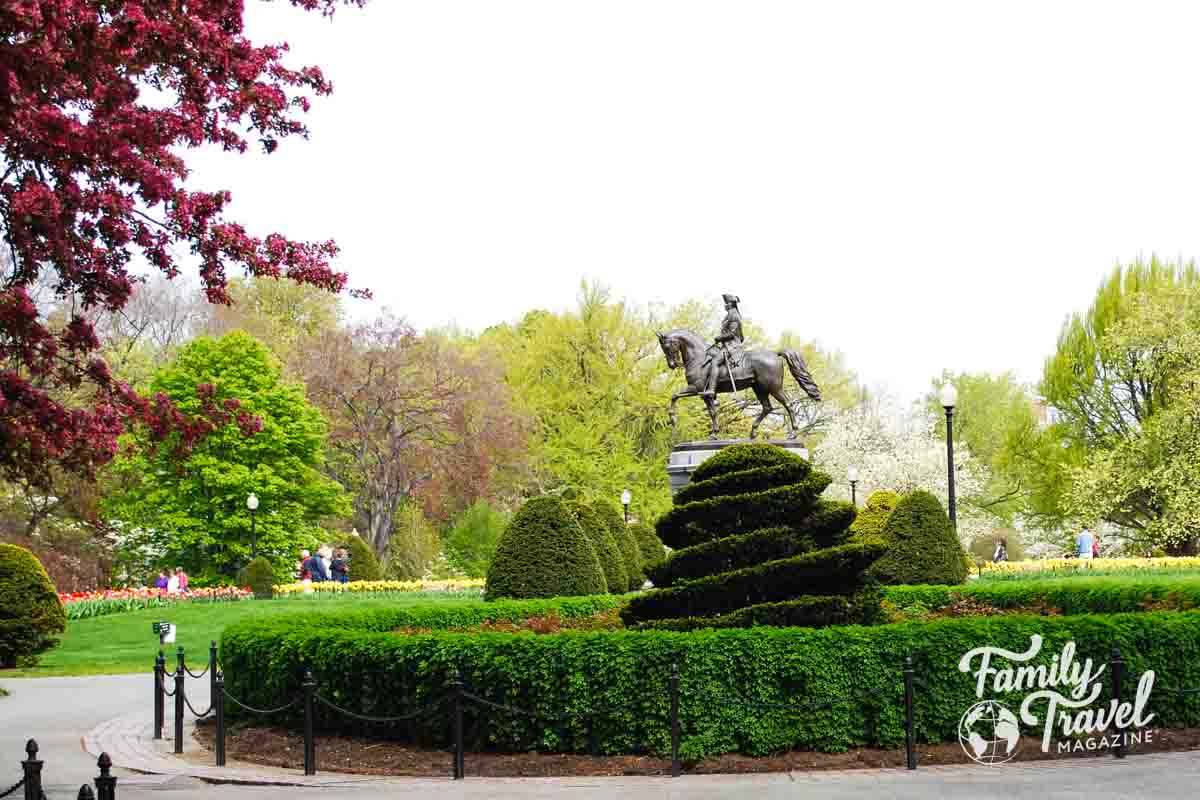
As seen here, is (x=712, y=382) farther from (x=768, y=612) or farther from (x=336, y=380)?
(x=336, y=380)

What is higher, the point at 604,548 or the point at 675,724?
the point at 604,548

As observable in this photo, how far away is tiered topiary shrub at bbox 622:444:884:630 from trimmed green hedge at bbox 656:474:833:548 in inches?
0.4

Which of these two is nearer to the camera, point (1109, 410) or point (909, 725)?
point (909, 725)

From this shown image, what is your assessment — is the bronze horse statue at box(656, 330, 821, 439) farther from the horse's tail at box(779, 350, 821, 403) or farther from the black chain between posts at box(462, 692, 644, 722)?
the black chain between posts at box(462, 692, 644, 722)

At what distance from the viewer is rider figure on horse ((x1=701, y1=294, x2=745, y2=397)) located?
31.4m

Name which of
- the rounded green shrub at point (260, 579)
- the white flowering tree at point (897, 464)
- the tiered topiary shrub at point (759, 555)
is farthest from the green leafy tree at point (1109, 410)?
the tiered topiary shrub at point (759, 555)

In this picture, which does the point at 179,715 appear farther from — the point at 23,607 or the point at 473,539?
the point at 473,539

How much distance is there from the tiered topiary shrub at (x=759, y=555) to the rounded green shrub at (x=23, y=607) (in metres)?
14.5

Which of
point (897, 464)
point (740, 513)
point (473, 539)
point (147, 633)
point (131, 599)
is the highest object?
point (897, 464)

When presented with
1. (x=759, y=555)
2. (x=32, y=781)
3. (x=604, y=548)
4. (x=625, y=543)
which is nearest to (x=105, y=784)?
(x=32, y=781)

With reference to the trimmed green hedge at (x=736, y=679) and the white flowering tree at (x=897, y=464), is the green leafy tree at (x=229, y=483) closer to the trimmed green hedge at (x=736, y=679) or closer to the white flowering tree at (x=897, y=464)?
the white flowering tree at (x=897, y=464)

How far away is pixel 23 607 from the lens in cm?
2425

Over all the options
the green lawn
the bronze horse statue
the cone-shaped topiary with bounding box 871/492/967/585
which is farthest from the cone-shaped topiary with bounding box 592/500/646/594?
the cone-shaped topiary with bounding box 871/492/967/585

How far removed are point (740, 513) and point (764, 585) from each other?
0.82 metres
